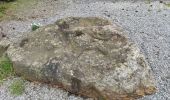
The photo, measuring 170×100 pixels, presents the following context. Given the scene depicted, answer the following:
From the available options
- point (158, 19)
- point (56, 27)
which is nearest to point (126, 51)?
point (56, 27)

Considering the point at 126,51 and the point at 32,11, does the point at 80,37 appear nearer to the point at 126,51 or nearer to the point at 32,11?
the point at 126,51

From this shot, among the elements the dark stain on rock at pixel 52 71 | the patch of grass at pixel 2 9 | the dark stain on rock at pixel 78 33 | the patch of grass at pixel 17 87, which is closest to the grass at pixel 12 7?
the patch of grass at pixel 2 9

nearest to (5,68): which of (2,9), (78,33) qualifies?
(78,33)

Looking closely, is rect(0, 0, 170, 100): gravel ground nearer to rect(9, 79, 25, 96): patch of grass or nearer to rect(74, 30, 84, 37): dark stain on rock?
rect(9, 79, 25, 96): patch of grass

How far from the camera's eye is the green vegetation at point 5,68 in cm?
862

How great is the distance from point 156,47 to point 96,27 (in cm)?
180

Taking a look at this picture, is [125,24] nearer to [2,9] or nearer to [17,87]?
[17,87]

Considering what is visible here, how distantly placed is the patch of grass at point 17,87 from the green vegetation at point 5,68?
0.31 m

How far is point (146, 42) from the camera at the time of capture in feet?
32.0

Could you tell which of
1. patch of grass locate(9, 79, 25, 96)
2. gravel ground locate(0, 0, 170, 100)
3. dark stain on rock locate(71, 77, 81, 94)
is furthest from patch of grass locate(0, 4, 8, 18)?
dark stain on rock locate(71, 77, 81, 94)

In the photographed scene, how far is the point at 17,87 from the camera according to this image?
8.22 metres

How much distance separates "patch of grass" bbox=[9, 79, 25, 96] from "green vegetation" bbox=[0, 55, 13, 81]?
1.02 feet

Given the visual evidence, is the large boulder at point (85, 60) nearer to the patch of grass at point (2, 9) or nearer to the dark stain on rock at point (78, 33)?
the dark stain on rock at point (78, 33)

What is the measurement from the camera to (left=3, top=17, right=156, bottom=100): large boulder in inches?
295
